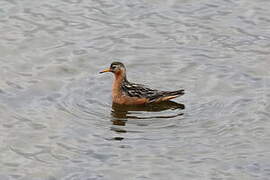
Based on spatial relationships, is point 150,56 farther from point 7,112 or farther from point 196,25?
point 7,112

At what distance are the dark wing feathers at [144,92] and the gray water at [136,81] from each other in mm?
311

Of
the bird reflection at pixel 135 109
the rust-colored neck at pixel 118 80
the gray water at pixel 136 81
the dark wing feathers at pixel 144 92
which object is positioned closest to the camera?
the gray water at pixel 136 81

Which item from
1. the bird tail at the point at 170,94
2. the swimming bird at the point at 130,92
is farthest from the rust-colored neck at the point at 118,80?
the bird tail at the point at 170,94

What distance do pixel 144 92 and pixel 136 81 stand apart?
1.22 metres


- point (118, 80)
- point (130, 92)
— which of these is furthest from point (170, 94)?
point (118, 80)

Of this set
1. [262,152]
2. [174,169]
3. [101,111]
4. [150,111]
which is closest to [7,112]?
[101,111]

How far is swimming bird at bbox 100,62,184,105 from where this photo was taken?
1850 cm

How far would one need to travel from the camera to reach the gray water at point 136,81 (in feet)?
49.6

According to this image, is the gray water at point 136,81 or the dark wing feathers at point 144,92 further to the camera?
the dark wing feathers at point 144,92

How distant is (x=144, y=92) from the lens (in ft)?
61.0

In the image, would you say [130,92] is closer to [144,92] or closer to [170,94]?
[144,92]

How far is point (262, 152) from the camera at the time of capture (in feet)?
50.8

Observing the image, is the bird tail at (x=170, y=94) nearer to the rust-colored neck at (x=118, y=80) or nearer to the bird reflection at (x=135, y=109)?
the bird reflection at (x=135, y=109)

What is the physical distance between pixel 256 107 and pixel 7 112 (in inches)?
222
